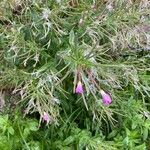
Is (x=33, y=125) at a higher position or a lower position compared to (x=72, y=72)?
lower

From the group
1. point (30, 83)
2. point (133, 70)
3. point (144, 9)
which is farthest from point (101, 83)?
point (144, 9)

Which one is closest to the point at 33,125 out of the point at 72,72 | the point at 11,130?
the point at 11,130

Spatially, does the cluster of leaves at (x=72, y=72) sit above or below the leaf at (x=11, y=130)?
above

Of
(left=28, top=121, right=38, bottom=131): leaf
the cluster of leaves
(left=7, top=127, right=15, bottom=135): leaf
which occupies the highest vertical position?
the cluster of leaves

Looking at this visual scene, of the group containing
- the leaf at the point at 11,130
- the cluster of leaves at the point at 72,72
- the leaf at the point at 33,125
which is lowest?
the leaf at the point at 11,130

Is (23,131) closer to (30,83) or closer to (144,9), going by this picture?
(30,83)

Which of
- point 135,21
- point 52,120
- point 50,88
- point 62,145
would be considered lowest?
point 62,145

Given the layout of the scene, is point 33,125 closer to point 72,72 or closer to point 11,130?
point 11,130

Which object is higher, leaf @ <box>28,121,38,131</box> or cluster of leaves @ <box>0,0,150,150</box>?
cluster of leaves @ <box>0,0,150,150</box>
